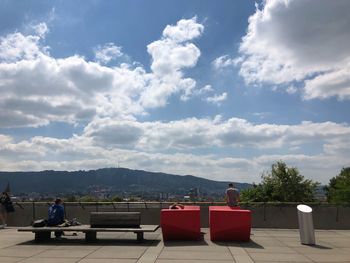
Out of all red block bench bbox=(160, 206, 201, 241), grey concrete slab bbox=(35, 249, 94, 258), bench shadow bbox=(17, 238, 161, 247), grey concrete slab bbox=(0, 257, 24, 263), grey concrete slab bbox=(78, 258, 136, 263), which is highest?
red block bench bbox=(160, 206, 201, 241)

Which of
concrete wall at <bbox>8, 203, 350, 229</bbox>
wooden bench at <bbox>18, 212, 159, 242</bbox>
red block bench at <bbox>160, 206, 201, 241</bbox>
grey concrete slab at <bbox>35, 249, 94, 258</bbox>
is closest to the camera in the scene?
grey concrete slab at <bbox>35, 249, 94, 258</bbox>

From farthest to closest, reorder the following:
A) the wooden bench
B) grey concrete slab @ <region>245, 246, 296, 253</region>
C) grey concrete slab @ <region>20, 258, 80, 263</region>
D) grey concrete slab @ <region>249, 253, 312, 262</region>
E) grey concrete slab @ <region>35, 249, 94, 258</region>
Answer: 1. the wooden bench
2. grey concrete slab @ <region>245, 246, 296, 253</region>
3. grey concrete slab @ <region>35, 249, 94, 258</region>
4. grey concrete slab @ <region>249, 253, 312, 262</region>
5. grey concrete slab @ <region>20, 258, 80, 263</region>

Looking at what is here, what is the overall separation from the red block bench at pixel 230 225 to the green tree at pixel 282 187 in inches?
530

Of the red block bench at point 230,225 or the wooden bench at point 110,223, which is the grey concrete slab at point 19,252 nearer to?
the wooden bench at point 110,223

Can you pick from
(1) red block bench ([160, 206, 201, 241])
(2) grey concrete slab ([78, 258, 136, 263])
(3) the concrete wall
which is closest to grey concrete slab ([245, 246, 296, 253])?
(1) red block bench ([160, 206, 201, 241])

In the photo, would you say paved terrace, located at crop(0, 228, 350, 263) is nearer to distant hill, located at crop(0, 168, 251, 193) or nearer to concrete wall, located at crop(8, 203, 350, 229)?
concrete wall, located at crop(8, 203, 350, 229)

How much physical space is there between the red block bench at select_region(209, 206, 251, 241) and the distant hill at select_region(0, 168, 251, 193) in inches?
3292

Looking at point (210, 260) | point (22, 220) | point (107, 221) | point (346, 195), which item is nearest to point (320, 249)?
point (210, 260)

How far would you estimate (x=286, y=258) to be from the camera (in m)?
11.8

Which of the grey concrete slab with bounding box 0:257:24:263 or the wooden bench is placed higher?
the wooden bench

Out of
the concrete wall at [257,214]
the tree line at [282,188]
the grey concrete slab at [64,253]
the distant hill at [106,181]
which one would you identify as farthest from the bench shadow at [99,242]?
A: the distant hill at [106,181]

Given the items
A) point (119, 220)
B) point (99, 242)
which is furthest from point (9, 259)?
point (119, 220)

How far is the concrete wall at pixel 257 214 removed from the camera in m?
20.2

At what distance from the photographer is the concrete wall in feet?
66.4
